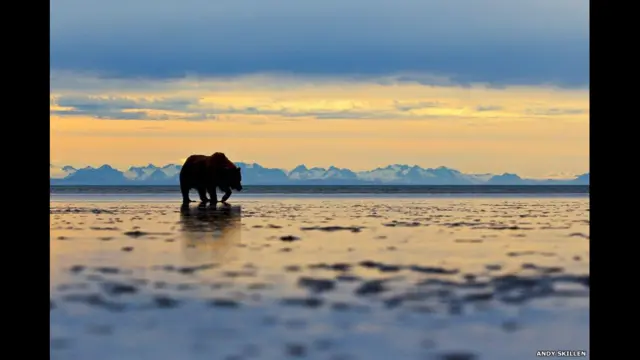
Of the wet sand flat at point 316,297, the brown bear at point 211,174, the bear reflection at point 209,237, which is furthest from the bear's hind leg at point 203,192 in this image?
the wet sand flat at point 316,297

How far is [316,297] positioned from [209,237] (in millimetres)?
8539

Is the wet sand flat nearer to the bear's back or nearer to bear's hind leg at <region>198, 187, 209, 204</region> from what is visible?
the bear's back

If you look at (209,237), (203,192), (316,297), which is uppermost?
(203,192)

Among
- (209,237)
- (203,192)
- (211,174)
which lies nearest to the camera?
(209,237)

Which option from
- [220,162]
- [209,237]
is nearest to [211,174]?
[220,162]

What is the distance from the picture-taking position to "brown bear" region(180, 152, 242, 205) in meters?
37.0

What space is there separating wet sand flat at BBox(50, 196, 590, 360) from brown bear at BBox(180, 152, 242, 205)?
18.4m

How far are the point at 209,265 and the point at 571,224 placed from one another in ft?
46.6

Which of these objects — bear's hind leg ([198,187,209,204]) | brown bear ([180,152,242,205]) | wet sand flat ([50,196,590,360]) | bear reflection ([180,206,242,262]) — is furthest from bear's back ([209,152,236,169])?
wet sand flat ([50,196,590,360])

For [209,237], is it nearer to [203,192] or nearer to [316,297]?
[316,297]

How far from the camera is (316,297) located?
10164mm
